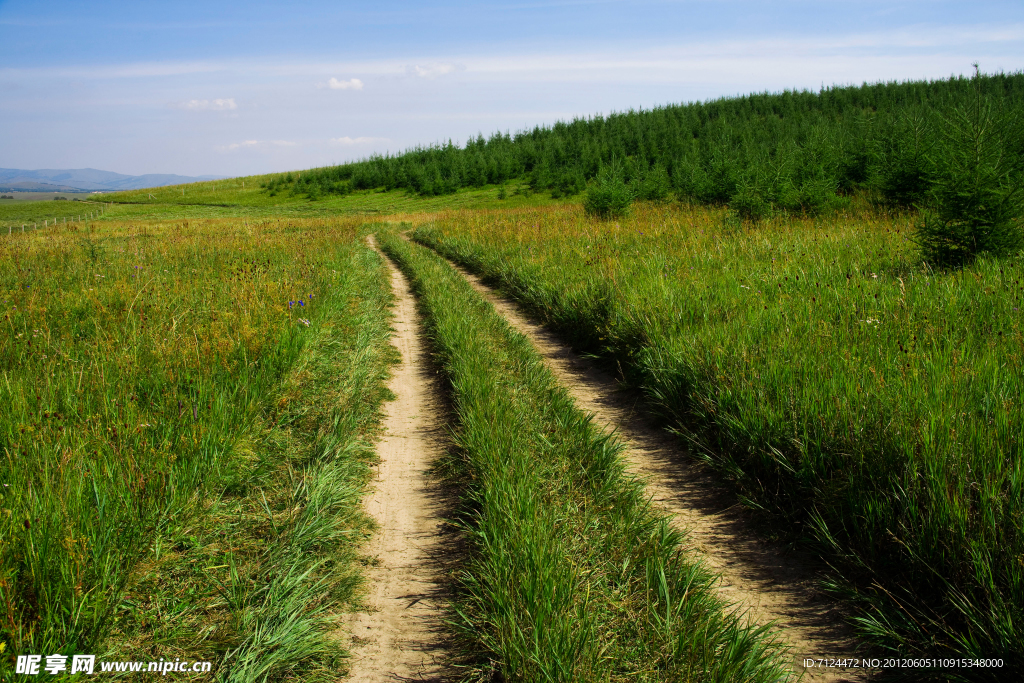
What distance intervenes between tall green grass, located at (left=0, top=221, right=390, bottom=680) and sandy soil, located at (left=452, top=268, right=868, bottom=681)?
1.95 m

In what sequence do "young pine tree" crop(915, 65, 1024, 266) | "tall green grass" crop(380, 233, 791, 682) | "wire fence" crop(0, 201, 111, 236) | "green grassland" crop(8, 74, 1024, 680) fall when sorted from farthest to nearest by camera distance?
"wire fence" crop(0, 201, 111, 236), "young pine tree" crop(915, 65, 1024, 266), "green grassland" crop(8, 74, 1024, 680), "tall green grass" crop(380, 233, 791, 682)

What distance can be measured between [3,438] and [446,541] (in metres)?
2.72

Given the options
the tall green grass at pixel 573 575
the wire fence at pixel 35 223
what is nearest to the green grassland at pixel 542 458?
the tall green grass at pixel 573 575

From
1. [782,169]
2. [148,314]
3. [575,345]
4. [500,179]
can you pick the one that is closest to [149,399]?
[148,314]

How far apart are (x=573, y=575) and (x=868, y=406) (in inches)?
88.4

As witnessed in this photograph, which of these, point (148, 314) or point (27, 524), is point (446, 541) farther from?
point (148, 314)

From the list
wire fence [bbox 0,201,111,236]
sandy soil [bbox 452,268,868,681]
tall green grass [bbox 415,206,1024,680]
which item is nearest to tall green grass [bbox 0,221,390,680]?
sandy soil [bbox 452,268,868,681]

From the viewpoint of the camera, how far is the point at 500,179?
76000mm

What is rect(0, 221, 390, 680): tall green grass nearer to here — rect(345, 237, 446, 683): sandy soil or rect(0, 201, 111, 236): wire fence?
rect(345, 237, 446, 683): sandy soil

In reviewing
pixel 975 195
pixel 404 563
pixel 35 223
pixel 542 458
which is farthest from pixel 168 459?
pixel 35 223

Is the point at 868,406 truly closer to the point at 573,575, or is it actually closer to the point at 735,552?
the point at 735,552

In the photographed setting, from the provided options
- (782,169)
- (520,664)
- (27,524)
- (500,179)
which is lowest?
(520,664)

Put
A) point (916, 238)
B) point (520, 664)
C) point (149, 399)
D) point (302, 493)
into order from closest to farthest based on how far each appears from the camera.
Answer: point (520, 664)
point (302, 493)
point (149, 399)
point (916, 238)

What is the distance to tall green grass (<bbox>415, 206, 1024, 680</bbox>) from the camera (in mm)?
2303
